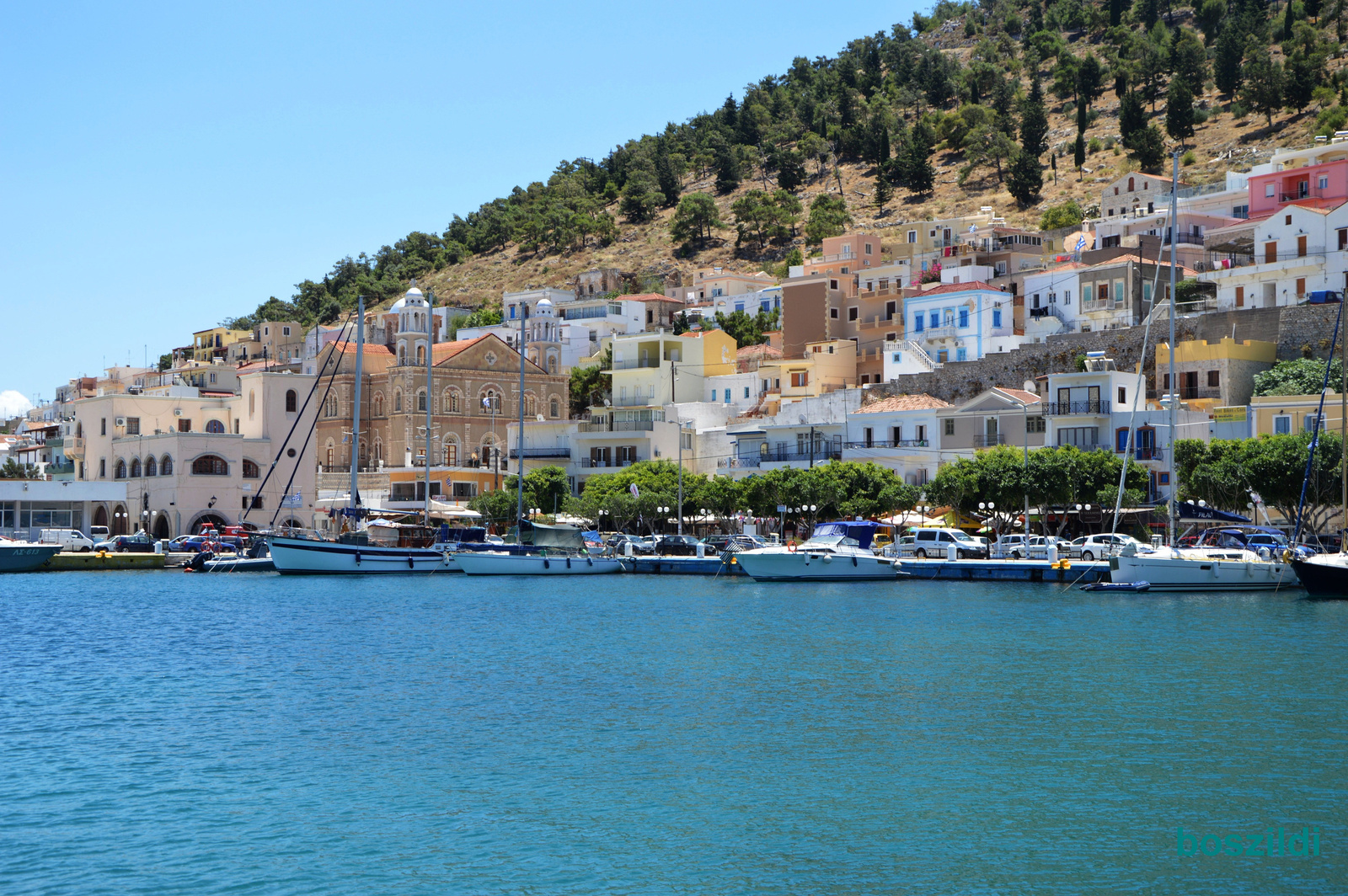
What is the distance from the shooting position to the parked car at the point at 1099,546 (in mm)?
Result: 50531

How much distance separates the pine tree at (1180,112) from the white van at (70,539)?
90956 mm

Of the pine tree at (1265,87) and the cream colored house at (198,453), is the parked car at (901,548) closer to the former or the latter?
the cream colored house at (198,453)

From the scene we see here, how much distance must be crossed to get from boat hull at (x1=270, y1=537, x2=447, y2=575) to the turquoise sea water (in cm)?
2252

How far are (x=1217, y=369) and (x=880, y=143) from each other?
78.7 metres

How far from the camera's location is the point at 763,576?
179 feet

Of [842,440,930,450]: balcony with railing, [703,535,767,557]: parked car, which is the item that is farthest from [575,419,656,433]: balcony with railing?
[703,535,767,557]: parked car

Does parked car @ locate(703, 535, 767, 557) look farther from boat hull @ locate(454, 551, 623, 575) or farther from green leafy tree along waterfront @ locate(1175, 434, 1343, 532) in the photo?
green leafy tree along waterfront @ locate(1175, 434, 1343, 532)

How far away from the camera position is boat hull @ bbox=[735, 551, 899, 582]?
53.8 metres

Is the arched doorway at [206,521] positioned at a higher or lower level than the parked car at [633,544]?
higher

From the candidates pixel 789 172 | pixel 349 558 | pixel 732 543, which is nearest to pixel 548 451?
pixel 349 558

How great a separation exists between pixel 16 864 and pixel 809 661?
19.0 meters

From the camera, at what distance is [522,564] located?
61781 mm

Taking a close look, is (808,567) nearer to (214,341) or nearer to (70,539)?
(70,539)

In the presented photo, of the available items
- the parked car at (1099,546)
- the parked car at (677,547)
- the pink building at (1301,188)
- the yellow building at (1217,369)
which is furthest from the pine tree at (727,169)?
the parked car at (1099,546)
